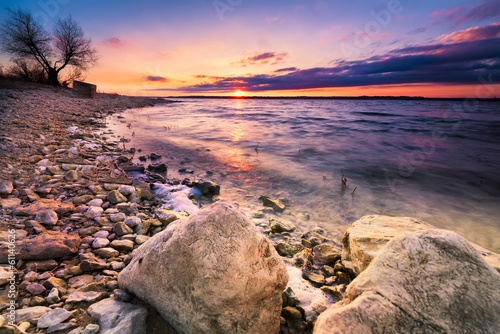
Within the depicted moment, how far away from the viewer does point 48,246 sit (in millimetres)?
2281

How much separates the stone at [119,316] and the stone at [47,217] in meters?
1.70

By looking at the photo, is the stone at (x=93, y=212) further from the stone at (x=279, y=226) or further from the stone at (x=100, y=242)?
the stone at (x=279, y=226)

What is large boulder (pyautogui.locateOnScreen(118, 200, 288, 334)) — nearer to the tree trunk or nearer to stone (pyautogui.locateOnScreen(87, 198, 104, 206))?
stone (pyautogui.locateOnScreen(87, 198, 104, 206))

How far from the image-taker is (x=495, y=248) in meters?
3.77

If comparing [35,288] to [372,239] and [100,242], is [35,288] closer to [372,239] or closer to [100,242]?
[100,242]

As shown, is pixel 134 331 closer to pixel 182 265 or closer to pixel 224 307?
pixel 182 265

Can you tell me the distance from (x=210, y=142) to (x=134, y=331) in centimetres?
1056

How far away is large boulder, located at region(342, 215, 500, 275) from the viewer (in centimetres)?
239

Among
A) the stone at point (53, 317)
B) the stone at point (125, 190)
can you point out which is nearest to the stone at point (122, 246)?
the stone at point (53, 317)

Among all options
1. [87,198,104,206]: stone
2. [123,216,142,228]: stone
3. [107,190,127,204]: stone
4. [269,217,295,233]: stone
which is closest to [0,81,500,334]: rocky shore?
[123,216,142,228]: stone

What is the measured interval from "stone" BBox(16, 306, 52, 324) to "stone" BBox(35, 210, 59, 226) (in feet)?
4.68

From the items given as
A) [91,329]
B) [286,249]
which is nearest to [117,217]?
[91,329]

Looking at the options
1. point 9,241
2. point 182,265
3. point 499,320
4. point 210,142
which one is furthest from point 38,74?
point 499,320

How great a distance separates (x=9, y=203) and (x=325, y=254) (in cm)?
458
